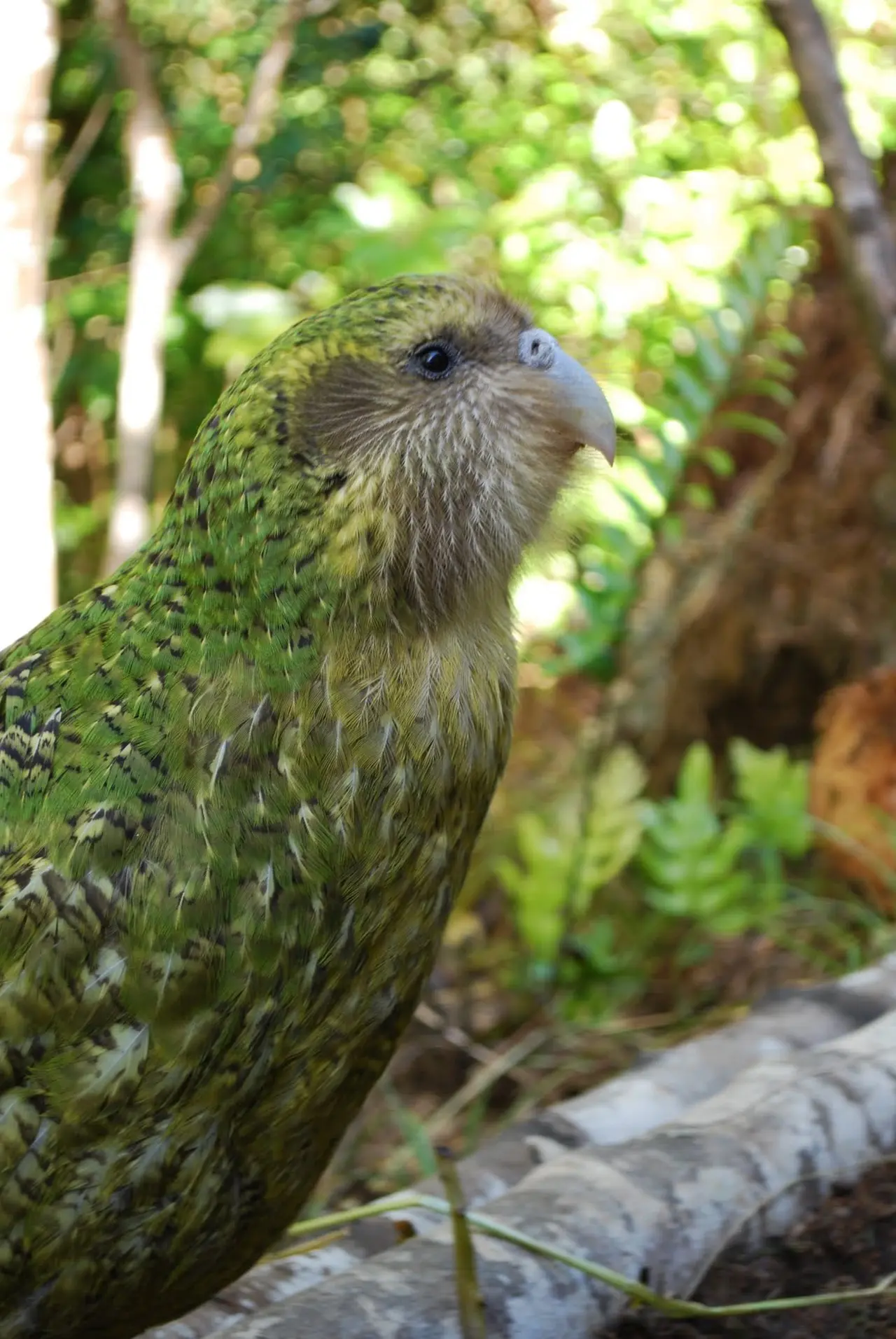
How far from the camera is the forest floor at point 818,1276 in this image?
170cm

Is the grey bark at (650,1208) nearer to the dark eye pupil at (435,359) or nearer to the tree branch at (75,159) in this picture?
the dark eye pupil at (435,359)

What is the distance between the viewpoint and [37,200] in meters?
3.78

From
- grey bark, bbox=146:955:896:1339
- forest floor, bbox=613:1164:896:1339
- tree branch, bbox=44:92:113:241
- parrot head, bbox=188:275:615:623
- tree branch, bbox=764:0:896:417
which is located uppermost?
tree branch, bbox=44:92:113:241

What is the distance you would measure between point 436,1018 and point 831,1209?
1.98 metres

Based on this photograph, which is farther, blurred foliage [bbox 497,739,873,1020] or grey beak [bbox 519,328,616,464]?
blurred foliage [bbox 497,739,873,1020]

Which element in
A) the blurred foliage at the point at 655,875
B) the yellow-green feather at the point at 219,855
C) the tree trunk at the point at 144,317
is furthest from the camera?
the tree trunk at the point at 144,317

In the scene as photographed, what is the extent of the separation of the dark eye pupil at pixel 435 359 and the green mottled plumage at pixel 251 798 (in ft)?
0.06

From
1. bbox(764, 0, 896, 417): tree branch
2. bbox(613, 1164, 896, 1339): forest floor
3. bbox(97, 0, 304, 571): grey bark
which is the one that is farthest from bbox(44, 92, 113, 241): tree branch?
bbox(613, 1164, 896, 1339): forest floor

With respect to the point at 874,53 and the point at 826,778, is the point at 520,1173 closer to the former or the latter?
the point at 826,778

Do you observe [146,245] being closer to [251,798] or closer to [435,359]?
[435,359]

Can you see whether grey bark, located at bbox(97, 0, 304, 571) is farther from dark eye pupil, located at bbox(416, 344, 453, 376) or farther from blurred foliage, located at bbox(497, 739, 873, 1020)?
dark eye pupil, located at bbox(416, 344, 453, 376)

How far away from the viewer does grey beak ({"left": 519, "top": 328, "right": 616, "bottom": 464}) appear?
1.58 meters

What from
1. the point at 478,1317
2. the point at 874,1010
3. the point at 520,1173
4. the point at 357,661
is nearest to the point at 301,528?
the point at 357,661

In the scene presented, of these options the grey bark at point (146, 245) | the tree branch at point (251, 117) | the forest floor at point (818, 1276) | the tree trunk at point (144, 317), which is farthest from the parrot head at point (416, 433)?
the tree branch at point (251, 117)
